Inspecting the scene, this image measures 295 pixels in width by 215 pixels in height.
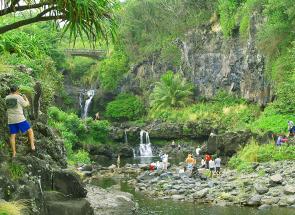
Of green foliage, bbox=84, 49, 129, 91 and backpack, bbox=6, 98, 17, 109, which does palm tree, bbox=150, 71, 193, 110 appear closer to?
green foliage, bbox=84, 49, 129, 91

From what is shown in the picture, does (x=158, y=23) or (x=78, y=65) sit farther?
(x=78, y=65)

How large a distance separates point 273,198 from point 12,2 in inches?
528

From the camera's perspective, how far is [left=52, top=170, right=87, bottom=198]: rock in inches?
412

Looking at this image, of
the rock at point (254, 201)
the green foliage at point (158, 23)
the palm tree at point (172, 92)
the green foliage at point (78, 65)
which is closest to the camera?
the rock at point (254, 201)

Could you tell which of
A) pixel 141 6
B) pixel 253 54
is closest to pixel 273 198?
pixel 253 54

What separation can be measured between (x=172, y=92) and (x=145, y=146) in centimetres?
758

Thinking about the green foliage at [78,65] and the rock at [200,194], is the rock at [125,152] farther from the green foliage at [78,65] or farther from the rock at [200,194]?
the rock at [200,194]

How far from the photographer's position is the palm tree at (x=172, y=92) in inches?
1885

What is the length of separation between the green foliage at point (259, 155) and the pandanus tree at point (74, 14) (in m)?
18.0

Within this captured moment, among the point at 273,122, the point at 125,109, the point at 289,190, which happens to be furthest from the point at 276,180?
the point at 125,109

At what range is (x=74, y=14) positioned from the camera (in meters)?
7.13

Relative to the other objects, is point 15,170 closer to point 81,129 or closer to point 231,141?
point 231,141

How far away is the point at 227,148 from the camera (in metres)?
30.3

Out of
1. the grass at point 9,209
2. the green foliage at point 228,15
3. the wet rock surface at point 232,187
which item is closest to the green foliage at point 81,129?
the wet rock surface at point 232,187
